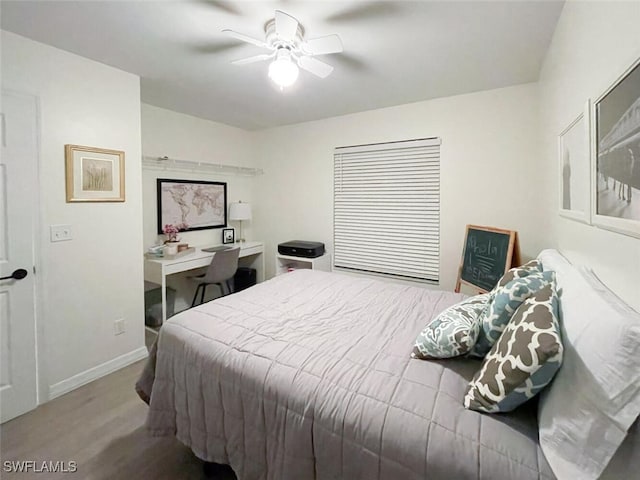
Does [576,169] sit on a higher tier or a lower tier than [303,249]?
higher

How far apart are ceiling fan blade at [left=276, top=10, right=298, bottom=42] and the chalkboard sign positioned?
2.20 meters

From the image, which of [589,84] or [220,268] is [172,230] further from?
[589,84]

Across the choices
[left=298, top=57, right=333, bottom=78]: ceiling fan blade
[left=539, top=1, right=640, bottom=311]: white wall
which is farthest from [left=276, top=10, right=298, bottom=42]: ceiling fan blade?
[left=539, top=1, right=640, bottom=311]: white wall

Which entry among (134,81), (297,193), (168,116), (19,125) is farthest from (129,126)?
(297,193)

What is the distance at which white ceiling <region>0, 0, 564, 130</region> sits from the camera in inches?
63.9

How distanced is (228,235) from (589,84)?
381 cm

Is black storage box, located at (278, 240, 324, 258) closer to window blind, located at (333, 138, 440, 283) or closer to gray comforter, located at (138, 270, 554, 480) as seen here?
window blind, located at (333, 138, 440, 283)

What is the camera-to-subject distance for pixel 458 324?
1281 millimetres

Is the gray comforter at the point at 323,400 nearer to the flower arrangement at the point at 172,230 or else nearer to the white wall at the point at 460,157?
the white wall at the point at 460,157

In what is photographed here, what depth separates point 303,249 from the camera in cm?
362

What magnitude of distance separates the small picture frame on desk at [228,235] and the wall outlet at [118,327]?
5.78ft

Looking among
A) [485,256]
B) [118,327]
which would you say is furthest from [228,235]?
[485,256]

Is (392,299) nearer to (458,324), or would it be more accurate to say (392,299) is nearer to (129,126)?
(458,324)

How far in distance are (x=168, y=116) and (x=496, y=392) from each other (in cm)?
386
